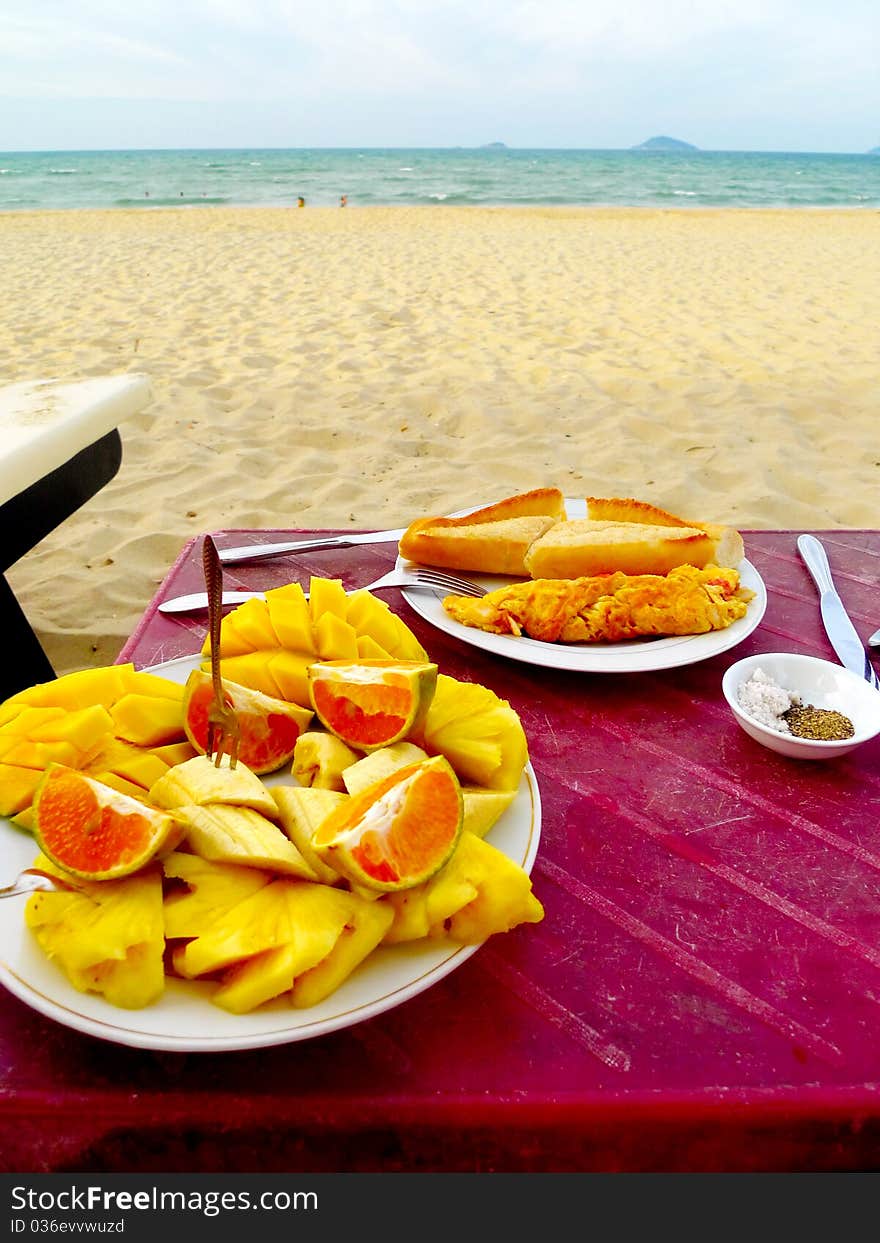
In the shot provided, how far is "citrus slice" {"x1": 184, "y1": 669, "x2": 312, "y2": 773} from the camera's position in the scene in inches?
38.1

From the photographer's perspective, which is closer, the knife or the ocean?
the knife

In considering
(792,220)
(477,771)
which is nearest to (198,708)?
(477,771)

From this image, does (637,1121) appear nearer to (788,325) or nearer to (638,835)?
(638,835)

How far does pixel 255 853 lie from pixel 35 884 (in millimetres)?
203

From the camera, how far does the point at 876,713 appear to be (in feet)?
3.81

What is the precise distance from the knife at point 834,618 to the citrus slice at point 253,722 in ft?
2.86

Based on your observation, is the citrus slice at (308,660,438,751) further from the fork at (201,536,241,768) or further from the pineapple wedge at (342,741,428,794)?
the fork at (201,536,241,768)

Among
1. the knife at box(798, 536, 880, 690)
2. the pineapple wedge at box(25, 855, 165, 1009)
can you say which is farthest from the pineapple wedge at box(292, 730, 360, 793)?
the knife at box(798, 536, 880, 690)

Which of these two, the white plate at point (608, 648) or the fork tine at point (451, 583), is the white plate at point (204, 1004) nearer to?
the white plate at point (608, 648)

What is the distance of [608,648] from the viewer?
1319 mm

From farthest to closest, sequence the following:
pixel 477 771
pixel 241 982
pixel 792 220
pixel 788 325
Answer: pixel 792 220
pixel 788 325
pixel 477 771
pixel 241 982

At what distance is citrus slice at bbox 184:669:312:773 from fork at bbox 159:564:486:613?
0.48m

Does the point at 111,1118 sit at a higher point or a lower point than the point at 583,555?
lower

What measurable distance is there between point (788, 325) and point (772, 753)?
23.0 feet
